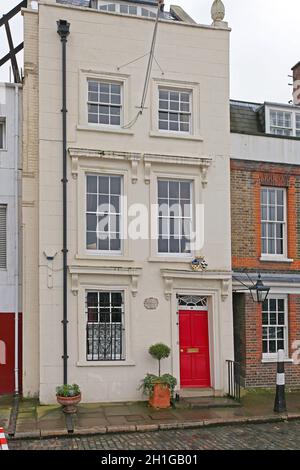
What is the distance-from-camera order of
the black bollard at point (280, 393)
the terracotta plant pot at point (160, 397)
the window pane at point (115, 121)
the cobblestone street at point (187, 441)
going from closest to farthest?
the cobblestone street at point (187, 441) < the black bollard at point (280, 393) < the terracotta plant pot at point (160, 397) < the window pane at point (115, 121)

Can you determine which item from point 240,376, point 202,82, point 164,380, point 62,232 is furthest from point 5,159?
point 240,376

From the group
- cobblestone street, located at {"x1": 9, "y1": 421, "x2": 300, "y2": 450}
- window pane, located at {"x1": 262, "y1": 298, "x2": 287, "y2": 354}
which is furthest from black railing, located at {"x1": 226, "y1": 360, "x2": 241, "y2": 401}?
cobblestone street, located at {"x1": 9, "y1": 421, "x2": 300, "y2": 450}

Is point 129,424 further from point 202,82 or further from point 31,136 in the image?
point 202,82

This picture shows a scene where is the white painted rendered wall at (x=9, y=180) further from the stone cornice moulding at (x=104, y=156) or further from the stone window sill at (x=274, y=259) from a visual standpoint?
the stone window sill at (x=274, y=259)

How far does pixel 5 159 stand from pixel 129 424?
7759mm

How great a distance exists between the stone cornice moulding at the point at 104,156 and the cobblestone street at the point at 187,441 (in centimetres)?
655

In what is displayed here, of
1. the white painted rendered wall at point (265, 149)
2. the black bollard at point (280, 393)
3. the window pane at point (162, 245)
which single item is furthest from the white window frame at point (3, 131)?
the black bollard at point (280, 393)

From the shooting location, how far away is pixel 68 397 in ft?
41.8

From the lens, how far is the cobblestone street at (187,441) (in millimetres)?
10453

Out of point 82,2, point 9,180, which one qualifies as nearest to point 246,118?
point 82,2

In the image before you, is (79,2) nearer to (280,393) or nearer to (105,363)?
(105,363)

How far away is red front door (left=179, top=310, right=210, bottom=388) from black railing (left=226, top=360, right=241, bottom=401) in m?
0.62

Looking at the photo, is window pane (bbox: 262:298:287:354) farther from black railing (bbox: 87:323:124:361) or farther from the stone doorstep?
black railing (bbox: 87:323:124:361)

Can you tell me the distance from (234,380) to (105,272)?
172 inches
